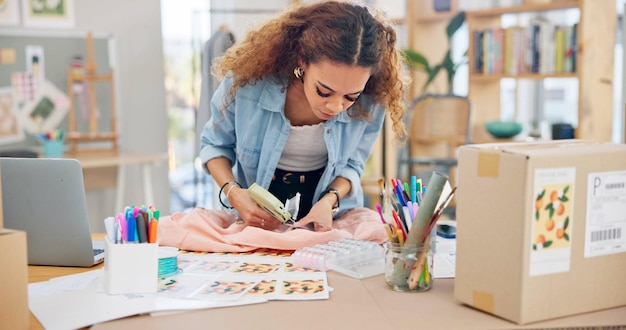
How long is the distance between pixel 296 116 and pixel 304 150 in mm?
93

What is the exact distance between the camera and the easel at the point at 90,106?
11.9 feet

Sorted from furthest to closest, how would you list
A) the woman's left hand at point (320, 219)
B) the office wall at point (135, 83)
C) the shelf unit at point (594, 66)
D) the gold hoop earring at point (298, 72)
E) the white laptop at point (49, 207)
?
1. the office wall at point (135, 83)
2. the shelf unit at point (594, 66)
3. the gold hoop earring at point (298, 72)
4. the woman's left hand at point (320, 219)
5. the white laptop at point (49, 207)

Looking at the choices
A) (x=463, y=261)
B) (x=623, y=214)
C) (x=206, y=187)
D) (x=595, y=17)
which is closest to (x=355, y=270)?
(x=463, y=261)

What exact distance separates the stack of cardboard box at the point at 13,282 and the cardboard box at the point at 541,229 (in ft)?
2.22

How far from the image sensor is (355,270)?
1.29 meters

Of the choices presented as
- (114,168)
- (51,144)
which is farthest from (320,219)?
(114,168)

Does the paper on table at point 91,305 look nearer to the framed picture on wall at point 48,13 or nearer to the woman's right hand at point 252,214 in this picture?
the woman's right hand at point 252,214

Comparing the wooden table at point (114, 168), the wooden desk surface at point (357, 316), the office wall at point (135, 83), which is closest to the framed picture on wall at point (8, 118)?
the wooden table at point (114, 168)

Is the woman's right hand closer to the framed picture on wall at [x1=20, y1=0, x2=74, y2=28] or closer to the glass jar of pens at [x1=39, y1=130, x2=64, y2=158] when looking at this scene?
the glass jar of pens at [x1=39, y1=130, x2=64, y2=158]

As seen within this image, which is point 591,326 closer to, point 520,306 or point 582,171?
point 520,306

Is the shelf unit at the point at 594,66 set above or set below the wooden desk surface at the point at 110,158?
above

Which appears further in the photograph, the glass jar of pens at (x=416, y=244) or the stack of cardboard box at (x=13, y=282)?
the glass jar of pens at (x=416, y=244)

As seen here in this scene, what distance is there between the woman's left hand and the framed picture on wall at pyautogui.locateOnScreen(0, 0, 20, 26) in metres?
2.67

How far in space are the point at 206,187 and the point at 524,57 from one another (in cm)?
210
